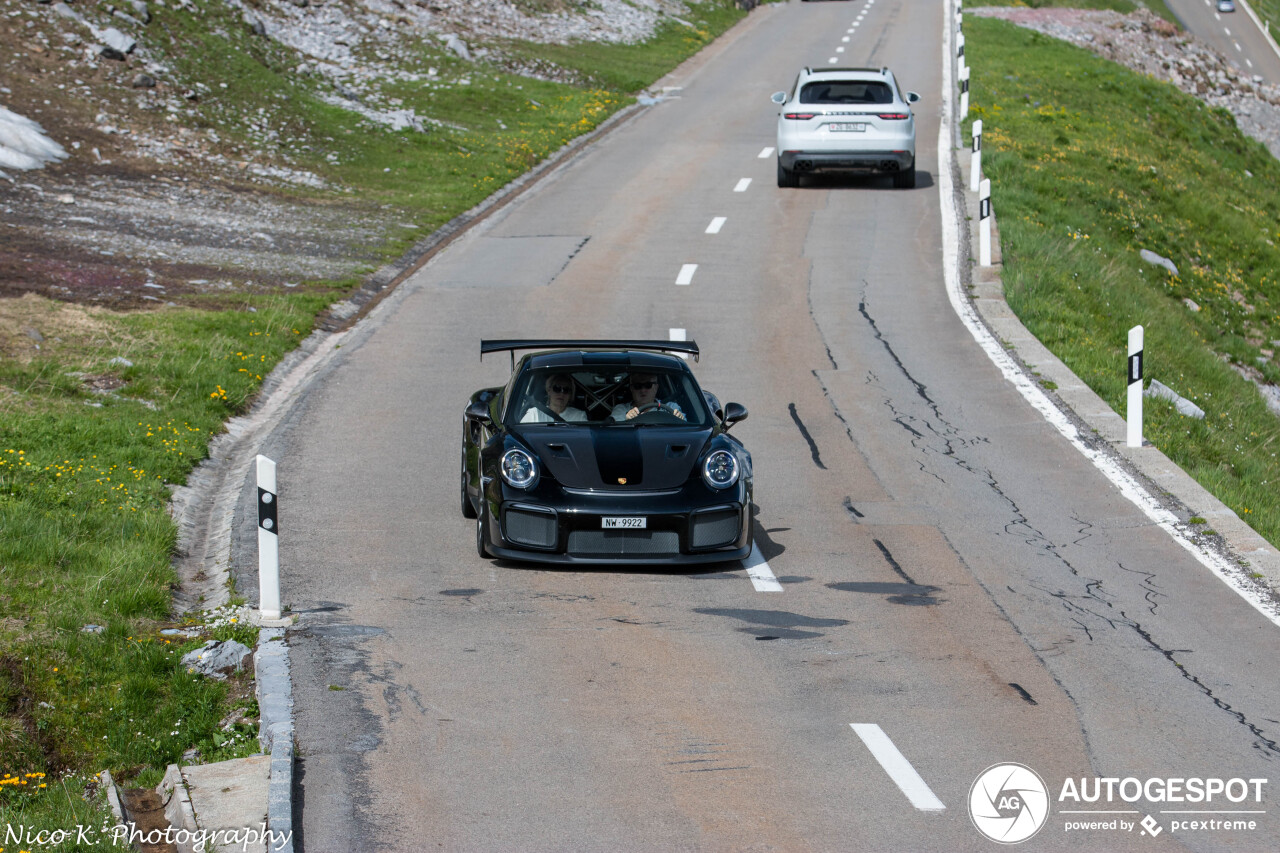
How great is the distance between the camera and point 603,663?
7988 millimetres

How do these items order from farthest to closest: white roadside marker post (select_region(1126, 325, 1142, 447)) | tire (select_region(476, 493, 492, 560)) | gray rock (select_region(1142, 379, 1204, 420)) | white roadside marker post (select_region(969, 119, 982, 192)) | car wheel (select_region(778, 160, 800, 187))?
car wheel (select_region(778, 160, 800, 187))
white roadside marker post (select_region(969, 119, 982, 192))
gray rock (select_region(1142, 379, 1204, 420))
white roadside marker post (select_region(1126, 325, 1142, 447))
tire (select_region(476, 493, 492, 560))

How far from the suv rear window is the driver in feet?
53.3

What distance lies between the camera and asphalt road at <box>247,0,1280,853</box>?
619 centimetres

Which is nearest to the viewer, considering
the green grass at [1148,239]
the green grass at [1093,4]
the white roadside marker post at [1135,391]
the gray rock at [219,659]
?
the gray rock at [219,659]

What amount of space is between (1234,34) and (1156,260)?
60.1m

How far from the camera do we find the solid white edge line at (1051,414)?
1005 cm

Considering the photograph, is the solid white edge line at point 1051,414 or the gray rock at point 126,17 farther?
the gray rock at point 126,17

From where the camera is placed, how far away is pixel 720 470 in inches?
384

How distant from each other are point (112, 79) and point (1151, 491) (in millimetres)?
22457

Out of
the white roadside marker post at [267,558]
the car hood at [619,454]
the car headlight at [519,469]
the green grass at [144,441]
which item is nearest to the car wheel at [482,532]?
the car headlight at [519,469]

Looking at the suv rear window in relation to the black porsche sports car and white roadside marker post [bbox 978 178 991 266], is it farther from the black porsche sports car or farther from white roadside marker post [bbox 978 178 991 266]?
the black porsche sports car

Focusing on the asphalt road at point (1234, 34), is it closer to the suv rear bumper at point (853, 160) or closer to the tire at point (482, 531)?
the suv rear bumper at point (853, 160)

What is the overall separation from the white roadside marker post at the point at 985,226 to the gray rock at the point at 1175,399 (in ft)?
19.3

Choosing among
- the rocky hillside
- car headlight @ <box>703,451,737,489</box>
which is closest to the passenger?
car headlight @ <box>703,451,737,489</box>
